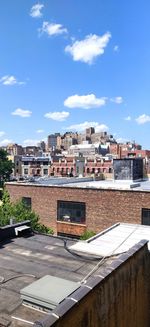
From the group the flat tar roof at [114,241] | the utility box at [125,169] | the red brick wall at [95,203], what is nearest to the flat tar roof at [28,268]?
the flat tar roof at [114,241]

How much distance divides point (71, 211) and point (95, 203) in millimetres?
3162

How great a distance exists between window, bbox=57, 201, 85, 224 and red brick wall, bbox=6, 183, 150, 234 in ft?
1.46

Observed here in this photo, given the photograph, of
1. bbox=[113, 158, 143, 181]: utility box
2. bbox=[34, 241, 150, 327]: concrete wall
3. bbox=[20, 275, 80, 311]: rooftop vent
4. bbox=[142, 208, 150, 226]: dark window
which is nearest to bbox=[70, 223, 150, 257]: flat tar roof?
bbox=[34, 241, 150, 327]: concrete wall

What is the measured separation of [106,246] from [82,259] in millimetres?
2605

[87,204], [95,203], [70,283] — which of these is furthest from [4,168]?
[70,283]

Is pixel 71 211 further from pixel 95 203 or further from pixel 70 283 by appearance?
pixel 70 283

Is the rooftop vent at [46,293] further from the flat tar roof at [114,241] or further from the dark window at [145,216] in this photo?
the dark window at [145,216]

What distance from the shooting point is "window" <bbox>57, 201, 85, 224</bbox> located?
97.3ft

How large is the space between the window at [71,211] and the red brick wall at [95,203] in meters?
0.45

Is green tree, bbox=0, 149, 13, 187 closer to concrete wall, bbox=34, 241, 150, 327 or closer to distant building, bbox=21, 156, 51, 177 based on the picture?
distant building, bbox=21, 156, 51, 177

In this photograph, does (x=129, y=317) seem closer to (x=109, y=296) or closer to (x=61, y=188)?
(x=109, y=296)

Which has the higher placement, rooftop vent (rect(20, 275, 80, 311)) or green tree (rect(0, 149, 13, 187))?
green tree (rect(0, 149, 13, 187))

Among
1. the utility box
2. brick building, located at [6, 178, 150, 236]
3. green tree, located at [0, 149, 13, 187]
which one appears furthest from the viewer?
green tree, located at [0, 149, 13, 187]

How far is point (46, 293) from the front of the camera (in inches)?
311
